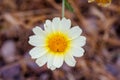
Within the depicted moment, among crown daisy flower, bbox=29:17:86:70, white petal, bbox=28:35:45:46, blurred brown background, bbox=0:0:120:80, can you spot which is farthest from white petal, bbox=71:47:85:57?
blurred brown background, bbox=0:0:120:80

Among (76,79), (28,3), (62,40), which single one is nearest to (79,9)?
(28,3)

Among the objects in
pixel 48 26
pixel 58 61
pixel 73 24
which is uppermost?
pixel 48 26

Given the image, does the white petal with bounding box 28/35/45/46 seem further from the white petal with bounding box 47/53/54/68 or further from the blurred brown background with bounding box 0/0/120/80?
the blurred brown background with bounding box 0/0/120/80

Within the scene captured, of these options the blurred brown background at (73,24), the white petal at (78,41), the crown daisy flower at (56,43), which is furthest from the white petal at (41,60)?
the blurred brown background at (73,24)

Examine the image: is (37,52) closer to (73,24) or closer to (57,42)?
(57,42)

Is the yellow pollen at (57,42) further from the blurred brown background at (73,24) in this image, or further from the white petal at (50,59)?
the blurred brown background at (73,24)

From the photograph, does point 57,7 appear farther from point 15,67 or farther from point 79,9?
point 15,67

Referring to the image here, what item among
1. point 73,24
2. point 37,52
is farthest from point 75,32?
point 73,24
